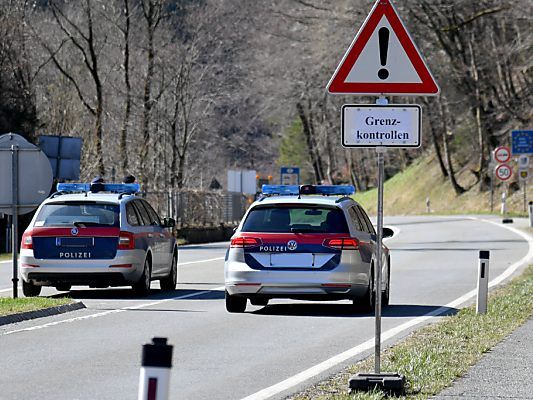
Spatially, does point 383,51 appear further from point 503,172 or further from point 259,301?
point 503,172

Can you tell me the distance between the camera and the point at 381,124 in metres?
9.38

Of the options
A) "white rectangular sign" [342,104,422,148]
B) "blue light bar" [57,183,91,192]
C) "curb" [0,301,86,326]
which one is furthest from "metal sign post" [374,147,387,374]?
"blue light bar" [57,183,91,192]

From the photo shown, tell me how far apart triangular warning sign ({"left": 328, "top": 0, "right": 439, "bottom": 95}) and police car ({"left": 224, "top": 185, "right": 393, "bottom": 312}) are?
22.5 ft

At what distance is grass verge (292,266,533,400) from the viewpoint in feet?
30.9

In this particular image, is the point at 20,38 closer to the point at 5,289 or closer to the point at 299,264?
the point at 5,289

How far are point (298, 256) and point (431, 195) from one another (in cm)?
6227

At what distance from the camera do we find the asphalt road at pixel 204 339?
10008 mm

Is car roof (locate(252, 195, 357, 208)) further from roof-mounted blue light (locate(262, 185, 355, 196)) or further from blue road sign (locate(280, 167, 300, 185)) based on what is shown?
blue road sign (locate(280, 167, 300, 185))

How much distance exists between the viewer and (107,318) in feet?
51.6

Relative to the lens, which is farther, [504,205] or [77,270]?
[504,205]

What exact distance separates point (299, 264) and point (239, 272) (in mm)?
753

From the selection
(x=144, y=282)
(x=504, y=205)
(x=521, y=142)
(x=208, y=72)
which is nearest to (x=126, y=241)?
(x=144, y=282)

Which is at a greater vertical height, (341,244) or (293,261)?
(341,244)

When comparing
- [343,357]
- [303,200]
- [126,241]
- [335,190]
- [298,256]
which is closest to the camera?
[343,357]
